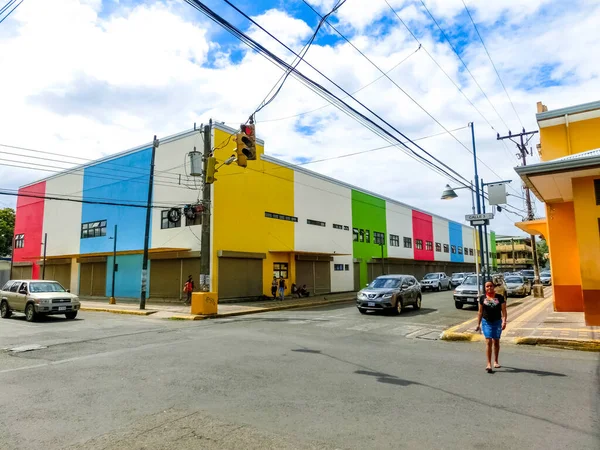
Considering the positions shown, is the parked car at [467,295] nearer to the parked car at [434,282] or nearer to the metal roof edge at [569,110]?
the metal roof edge at [569,110]

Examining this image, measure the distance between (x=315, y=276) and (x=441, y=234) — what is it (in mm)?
31151

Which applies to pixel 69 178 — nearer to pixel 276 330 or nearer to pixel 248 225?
pixel 248 225

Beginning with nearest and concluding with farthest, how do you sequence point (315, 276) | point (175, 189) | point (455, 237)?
point (175, 189), point (315, 276), point (455, 237)

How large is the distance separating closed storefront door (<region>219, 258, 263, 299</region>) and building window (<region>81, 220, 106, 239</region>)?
1252 centimetres

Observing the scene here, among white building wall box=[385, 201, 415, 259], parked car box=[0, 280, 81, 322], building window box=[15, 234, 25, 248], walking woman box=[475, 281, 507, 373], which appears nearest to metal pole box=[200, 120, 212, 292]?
parked car box=[0, 280, 81, 322]

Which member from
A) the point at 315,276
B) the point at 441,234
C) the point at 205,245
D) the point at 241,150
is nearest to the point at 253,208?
the point at 315,276

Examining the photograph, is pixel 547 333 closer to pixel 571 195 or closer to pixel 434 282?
pixel 571 195

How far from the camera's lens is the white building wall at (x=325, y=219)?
102 ft

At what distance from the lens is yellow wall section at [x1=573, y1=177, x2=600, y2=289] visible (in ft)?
35.8

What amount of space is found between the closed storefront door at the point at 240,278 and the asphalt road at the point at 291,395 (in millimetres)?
12940

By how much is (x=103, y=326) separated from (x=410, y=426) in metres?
12.6

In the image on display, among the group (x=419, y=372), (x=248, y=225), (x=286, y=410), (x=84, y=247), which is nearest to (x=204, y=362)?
(x=286, y=410)

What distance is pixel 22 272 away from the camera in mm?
39156

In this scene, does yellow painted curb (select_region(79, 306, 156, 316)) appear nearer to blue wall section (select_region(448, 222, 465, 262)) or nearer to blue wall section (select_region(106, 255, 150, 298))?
blue wall section (select_region(106, 255, 150, 298))
